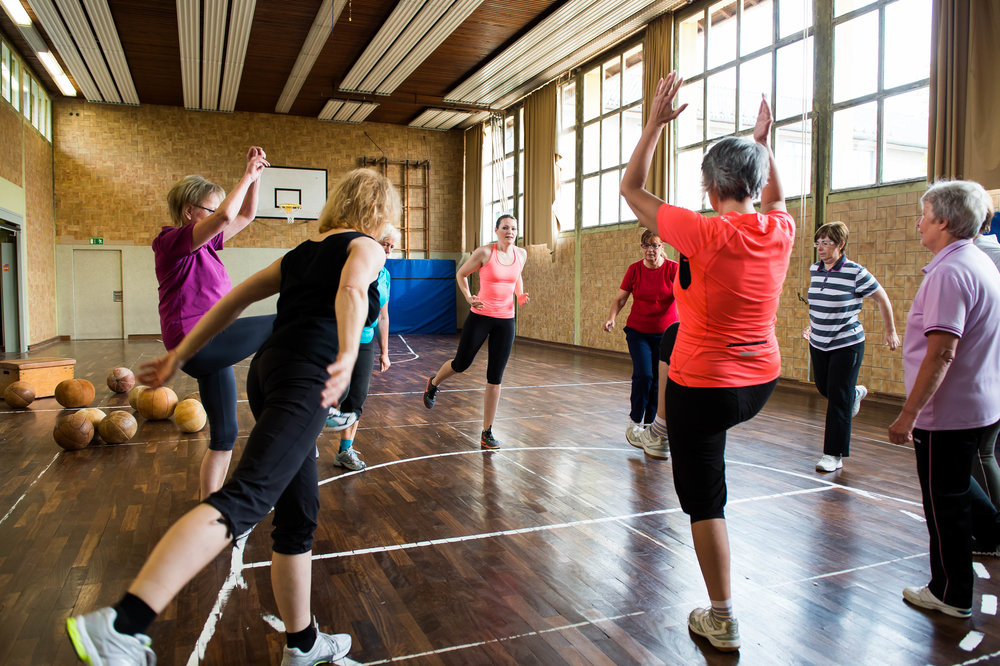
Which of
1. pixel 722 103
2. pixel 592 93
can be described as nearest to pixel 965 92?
pixel 722 103

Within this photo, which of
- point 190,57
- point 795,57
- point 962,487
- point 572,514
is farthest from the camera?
point 190,57

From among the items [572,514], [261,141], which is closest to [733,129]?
[572,514]

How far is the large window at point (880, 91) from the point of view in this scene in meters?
7.23

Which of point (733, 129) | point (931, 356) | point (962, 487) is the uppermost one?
point (733, 129)

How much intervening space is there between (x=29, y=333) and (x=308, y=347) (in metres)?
14.5

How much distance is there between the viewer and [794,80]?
337 inches

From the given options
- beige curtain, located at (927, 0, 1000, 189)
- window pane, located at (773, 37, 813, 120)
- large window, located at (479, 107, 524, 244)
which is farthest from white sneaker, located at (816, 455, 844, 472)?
large window, located at (479, 107, 524, 244)

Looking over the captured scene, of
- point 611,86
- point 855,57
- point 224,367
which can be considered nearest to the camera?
point 224,367

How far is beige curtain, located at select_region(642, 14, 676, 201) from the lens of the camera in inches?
413

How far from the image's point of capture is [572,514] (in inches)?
144

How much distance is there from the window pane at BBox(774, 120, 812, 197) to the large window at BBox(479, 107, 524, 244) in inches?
290

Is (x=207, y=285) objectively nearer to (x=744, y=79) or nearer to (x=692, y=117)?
(x=744, y=79)

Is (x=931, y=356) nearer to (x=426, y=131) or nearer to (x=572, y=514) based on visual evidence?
(x=572, y=514)

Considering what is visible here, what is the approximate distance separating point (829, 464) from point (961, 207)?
97.8 inches
